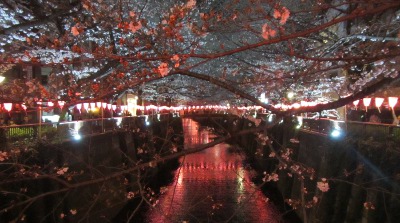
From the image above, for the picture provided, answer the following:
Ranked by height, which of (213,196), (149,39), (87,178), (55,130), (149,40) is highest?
(149,39)

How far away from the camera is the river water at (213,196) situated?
17656 mm

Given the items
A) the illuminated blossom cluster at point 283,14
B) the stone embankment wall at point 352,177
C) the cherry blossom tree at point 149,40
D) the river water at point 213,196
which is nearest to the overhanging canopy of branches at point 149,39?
the cherry blossom tree at point 149,40

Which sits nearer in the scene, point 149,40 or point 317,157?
point 149,40

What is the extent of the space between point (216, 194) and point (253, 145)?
1743cm

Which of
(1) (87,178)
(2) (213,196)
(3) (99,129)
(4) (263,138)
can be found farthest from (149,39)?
(2) (213,196)

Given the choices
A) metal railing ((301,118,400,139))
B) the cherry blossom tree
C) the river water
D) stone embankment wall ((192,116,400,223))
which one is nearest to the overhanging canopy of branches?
the cherry blossom tree

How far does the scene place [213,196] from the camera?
21.5 m

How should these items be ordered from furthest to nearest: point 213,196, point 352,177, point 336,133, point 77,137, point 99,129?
1. point 213,196
2. point 99,129
3. point 77,137
4. point 336,133
5. point 352,177

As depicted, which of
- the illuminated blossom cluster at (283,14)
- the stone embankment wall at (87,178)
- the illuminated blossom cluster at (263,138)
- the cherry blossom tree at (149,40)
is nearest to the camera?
the illuminated blossom cluster at (283,14)

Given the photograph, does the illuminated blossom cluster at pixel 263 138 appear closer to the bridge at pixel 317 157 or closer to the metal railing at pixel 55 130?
the bridge at pixel 317 157

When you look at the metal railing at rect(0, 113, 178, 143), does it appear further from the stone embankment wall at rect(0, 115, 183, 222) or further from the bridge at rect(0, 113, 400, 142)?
the stone embankment wall at rect(0, 115, 183, 222)

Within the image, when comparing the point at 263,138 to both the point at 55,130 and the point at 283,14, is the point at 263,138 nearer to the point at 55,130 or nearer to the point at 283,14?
the point at 283,14

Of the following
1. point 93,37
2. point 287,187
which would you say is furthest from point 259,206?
point 93,37

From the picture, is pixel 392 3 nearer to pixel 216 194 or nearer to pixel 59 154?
pixel 59 154
